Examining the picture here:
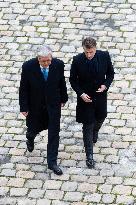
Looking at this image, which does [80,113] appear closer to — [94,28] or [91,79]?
[91,79]

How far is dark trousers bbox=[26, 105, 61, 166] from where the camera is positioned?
8.66m

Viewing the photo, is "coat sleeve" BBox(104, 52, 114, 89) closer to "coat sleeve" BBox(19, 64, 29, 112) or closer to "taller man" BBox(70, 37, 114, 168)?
"taller man" BBox(70, 37, 114, 168)

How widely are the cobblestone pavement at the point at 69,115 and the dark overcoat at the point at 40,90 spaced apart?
0.87 meters

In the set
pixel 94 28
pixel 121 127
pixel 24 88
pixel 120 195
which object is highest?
pixel 94 28

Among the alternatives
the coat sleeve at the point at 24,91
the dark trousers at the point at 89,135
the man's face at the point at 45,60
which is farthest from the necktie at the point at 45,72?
the dark trousers at the point at 89,135

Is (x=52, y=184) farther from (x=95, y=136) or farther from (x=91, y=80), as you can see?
(x=91, y=80)

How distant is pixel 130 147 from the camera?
9.47m

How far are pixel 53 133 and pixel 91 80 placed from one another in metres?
0.93

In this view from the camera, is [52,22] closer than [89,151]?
No

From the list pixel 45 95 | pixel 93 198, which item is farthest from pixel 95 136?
pixel 45 95

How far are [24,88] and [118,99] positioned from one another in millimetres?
2350

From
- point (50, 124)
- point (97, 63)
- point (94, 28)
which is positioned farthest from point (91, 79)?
point (94, 28)

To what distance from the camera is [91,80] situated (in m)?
8.50

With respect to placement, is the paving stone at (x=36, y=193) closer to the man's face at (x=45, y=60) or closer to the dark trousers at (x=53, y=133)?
the dark trousers at (x=53, y=133)
